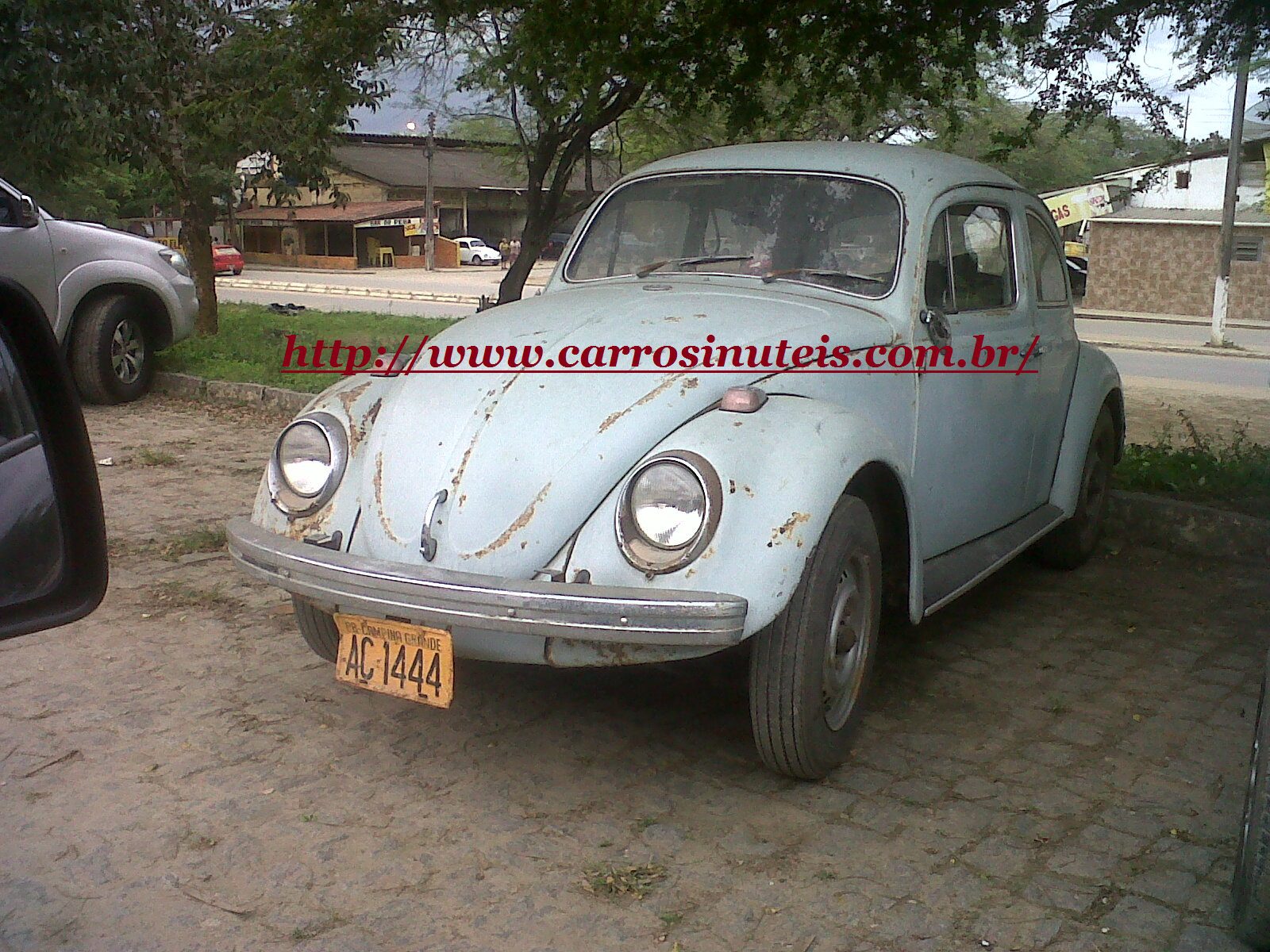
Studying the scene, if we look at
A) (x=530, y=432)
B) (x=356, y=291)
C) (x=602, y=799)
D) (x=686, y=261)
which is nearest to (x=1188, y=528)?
(x=686, y=261)

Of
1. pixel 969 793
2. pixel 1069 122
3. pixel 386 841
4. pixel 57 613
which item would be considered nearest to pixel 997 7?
pixel 1069 122

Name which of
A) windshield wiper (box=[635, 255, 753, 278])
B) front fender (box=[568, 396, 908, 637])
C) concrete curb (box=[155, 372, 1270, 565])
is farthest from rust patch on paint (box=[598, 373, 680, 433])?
concrete curb (box=[155, 372, 1270, 565])

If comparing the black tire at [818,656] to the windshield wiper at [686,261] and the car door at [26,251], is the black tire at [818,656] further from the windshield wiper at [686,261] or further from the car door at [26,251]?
the car door at [26,251]

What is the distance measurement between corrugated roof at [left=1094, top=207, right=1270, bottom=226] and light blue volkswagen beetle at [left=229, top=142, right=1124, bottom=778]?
1124 inches

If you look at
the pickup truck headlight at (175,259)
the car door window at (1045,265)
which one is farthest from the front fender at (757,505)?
the pickup truck headlight at (175,259)

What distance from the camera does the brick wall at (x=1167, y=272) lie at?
1171 inches

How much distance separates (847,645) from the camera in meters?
3.52

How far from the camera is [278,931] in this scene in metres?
2.67

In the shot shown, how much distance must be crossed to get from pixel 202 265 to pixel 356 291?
1748 centimetres

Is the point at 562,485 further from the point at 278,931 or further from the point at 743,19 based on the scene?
the point at 743,19

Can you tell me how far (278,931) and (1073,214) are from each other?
3278 centimetres

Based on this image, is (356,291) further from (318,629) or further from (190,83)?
(318,629)

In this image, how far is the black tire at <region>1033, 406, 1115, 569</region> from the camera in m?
5.52

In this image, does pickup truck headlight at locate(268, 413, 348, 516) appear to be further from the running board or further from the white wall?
the white wall
